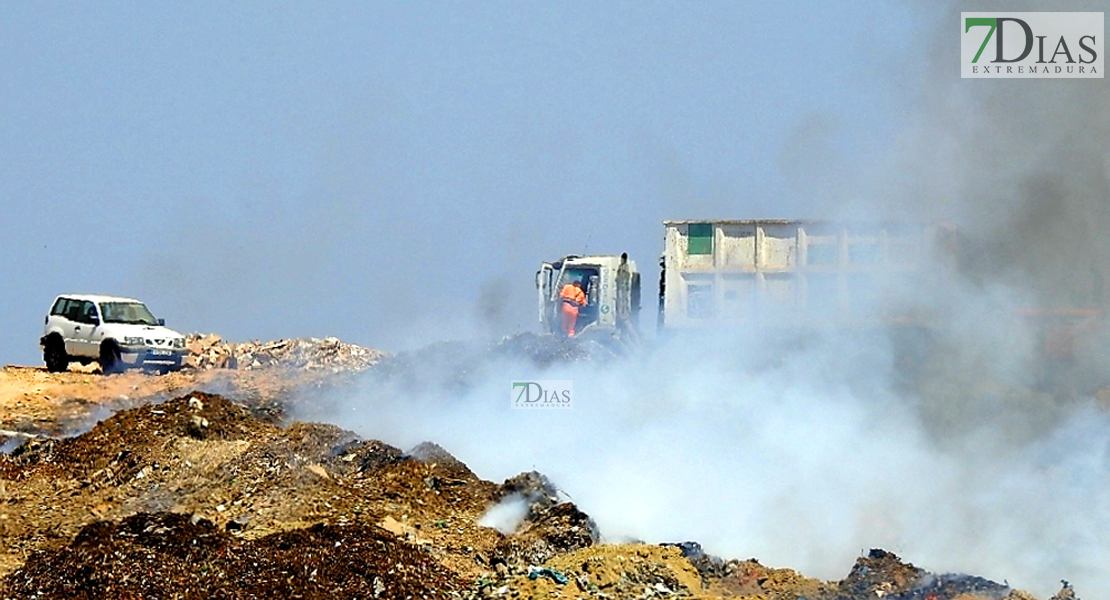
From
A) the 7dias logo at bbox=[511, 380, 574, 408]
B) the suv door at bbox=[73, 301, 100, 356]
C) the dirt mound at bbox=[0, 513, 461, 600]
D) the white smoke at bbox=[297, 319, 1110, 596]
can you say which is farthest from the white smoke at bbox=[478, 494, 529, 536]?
the suv door at bbox=[73, 301, 100, 356]

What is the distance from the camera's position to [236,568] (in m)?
11.6

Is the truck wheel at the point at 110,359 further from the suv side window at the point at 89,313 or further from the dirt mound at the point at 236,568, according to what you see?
the dirt mound at the point at 236,568

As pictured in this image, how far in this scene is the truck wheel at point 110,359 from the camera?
25.6 meters

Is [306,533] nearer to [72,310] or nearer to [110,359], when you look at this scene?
[110,359]

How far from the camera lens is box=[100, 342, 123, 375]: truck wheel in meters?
25.6

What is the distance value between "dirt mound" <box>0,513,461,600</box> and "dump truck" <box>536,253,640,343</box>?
1055 cm

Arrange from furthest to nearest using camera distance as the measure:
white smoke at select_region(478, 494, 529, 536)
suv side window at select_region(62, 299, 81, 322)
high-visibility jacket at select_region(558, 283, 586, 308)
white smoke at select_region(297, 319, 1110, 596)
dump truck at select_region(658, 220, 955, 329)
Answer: suv side window at select_region(62, 299, 81, 322), high-visibility jacket at select_region(558, 283, 586, 308), dump truck at select_region(658, 220, 955, 329), white smoke at select_region(297, 319, 1110, 596), white smoke at select_region(478, 494, 529, 536)

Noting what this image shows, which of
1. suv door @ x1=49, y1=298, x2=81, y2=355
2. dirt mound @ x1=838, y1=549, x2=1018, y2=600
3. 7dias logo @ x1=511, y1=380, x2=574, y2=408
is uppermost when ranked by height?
suv door @ x1=49, y1=298, x2=81, y2=355

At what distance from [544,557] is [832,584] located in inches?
102

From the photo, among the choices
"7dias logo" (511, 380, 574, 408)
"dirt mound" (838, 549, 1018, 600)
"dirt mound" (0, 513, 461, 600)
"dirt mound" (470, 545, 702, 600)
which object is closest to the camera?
"dirt mound" (0, 513, 461, 600)

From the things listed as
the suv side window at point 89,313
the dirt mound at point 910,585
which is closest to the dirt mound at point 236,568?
the dirt mound at point 910,585

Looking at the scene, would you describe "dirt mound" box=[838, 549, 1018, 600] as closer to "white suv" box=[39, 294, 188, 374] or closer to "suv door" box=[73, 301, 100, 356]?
"white suv" box=[39, 294, 188, 374]

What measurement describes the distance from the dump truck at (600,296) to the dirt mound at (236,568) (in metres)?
10.5

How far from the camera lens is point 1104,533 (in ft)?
46.2
